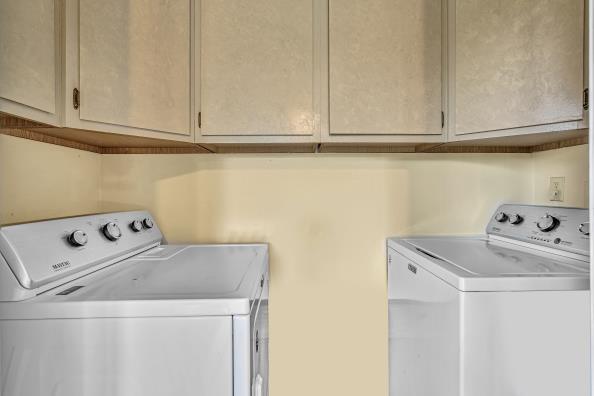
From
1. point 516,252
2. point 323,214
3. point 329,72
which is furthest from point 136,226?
point 516,252

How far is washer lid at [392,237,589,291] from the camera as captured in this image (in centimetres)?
77

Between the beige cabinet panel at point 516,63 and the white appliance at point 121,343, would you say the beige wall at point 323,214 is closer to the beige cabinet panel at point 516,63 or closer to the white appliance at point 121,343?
the beige cabinet panel at point 516,63

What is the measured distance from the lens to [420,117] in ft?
4.04

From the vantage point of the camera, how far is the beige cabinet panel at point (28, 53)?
712mm

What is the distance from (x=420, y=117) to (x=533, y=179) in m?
0.77

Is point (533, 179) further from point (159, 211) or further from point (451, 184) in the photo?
point (159, 211)

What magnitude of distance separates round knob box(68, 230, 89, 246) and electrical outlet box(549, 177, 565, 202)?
1.88m

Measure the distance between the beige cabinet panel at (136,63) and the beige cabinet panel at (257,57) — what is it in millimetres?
95

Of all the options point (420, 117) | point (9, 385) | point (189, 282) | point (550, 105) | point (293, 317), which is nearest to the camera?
point (9, 385)

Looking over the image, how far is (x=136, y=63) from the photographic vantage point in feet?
3.47

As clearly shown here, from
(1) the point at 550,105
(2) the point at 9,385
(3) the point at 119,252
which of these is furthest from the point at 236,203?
(1) the point at 550,105

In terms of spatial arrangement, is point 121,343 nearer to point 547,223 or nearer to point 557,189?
point 547,223

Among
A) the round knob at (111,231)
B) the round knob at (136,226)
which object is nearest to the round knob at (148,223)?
the round knob at (136,226)

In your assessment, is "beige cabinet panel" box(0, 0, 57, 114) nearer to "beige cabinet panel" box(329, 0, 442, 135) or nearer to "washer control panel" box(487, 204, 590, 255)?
"beige cabinet panel" box(329, 0, 442, 135)
